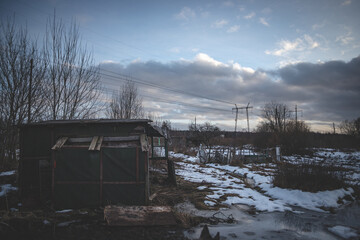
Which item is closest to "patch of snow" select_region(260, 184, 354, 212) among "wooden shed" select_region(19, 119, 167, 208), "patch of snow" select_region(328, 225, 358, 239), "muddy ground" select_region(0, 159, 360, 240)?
"muddy ground" select_region(0, 159, 360, 240)

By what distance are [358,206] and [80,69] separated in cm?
1523

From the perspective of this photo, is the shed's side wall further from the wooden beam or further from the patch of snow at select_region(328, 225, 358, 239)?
the patch of snow at select_region(328, 225, 358, 239)

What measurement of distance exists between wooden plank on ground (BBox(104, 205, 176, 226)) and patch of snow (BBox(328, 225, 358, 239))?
12.9 feet

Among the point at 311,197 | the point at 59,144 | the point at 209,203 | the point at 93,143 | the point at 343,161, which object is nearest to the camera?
the point at 59,144

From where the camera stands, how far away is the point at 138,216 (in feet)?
16.1

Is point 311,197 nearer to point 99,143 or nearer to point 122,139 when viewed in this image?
point 122,139

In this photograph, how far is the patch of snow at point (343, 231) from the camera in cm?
437

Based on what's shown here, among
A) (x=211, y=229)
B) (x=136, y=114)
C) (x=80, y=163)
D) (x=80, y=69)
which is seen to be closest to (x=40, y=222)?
(x=80, y=163)

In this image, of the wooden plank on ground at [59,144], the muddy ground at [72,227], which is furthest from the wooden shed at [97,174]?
the muddy ground at [72,227]

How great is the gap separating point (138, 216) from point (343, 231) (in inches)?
198

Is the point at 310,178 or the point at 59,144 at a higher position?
the point at 59,144

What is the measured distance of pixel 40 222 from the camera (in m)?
4.71

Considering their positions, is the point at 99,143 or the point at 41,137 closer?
the point at 99,143

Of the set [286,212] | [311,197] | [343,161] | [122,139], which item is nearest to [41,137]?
[122,139]
